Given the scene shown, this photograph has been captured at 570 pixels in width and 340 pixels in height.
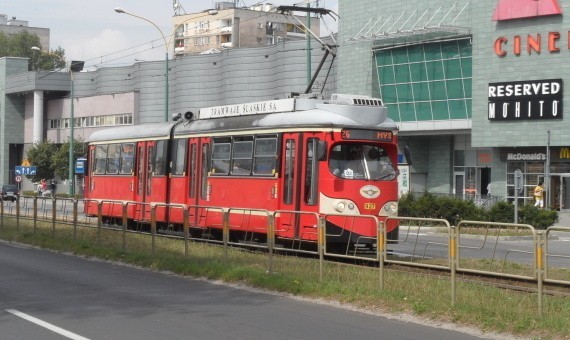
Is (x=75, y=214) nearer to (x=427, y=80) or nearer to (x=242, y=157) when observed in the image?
(x=242, y=157)

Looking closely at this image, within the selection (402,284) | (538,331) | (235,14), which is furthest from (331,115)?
(235,14)

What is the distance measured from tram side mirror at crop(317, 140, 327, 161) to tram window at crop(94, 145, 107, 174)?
1376cm

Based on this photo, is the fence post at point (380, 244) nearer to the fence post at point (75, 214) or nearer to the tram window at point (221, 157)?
the tram window at point (221, 157)

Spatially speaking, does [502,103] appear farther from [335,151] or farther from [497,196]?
[335,151]

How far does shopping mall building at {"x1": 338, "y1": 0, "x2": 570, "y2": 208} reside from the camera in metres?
53.1

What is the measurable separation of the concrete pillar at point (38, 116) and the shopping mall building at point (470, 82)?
4064 centimetres

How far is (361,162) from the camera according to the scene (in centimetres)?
2216

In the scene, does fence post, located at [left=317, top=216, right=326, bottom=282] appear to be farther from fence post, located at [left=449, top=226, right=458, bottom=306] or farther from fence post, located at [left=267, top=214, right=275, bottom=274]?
fence post, located at [left=449, top=226, right=458, bottom=306]

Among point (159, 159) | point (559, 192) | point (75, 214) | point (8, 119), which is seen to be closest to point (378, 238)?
point (75, 214)

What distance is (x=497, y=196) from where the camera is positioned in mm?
56594

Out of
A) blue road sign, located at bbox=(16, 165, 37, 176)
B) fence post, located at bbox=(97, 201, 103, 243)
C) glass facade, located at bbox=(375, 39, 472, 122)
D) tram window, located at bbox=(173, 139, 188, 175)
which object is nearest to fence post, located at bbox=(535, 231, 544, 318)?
fence post, located at bbox=(97, 201, 103, 243)

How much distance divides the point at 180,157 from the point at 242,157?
3971 mm

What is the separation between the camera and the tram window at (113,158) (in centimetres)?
3278

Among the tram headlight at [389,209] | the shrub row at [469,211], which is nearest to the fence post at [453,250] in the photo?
the tram headlight at [389,209]
